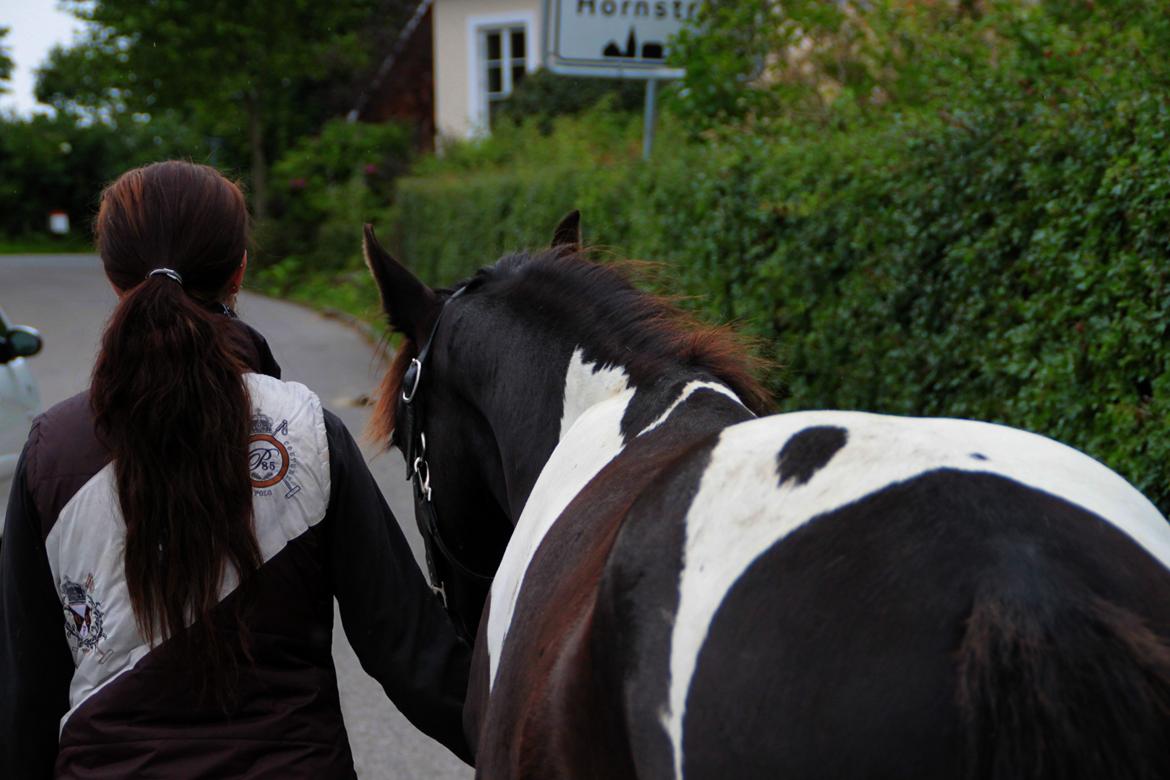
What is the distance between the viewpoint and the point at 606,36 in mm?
7508

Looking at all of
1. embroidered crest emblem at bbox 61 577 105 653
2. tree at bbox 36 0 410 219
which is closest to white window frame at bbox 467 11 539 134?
tree at bbox 36 0 410 219

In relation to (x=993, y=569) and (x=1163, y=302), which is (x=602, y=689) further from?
(x=1163, y=302)

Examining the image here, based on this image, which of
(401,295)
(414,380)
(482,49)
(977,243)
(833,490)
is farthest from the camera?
(482,49)

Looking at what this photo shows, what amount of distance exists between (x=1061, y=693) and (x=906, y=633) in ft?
0.51

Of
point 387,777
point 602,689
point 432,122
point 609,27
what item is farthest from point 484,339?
point 432,122

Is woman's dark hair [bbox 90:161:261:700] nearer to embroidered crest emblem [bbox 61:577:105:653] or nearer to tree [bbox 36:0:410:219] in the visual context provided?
embroidered crest emblem [bbox 61:577:105:653]

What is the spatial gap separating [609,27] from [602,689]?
6.51 m

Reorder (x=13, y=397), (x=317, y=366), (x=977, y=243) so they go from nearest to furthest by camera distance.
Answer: (x=977, y=243) < (x=13, y=397) < (x=317, y=366)

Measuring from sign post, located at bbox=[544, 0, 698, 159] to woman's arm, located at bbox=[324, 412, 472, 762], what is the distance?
5715mm

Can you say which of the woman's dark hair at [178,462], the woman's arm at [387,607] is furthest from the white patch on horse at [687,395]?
the woman's dark hair at [178,462]

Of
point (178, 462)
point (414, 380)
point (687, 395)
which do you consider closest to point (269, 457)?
point (178, 462)

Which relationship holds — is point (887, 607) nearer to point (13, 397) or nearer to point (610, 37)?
point (13, 397)

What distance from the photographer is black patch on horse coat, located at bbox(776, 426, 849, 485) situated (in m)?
1.46

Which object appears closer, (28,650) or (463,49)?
(28,650)
